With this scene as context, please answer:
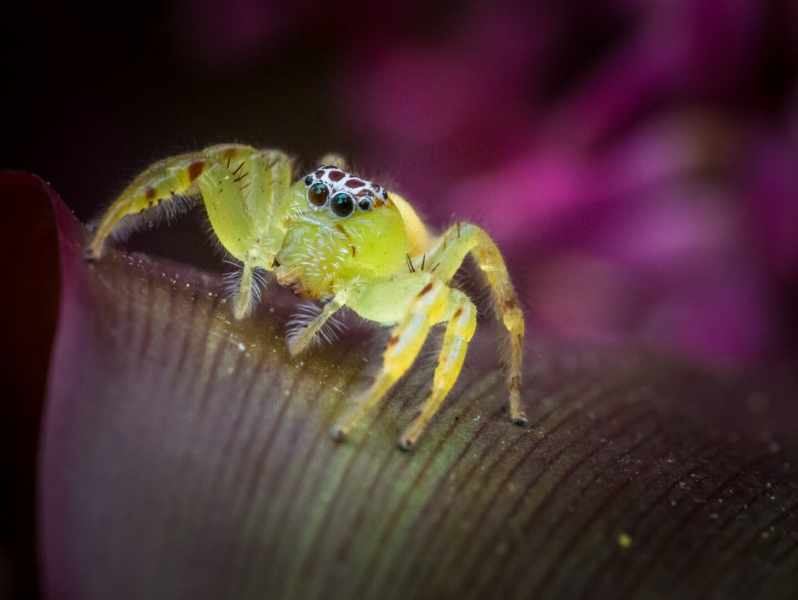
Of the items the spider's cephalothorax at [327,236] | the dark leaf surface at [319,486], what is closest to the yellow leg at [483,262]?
the spider's cephalothorax at [327,236]

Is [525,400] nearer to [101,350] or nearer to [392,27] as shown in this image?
[101,350]

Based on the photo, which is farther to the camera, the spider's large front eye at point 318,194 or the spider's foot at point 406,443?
the spider's large front eye at point 318,194

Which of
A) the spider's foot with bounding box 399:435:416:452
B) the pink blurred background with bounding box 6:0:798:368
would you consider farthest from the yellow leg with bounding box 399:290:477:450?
the pink blurred background with bounding box 6:0:798:368

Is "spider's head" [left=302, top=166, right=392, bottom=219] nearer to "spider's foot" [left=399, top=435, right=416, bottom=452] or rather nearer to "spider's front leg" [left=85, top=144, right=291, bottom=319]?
"spider's front leg" [left=85, top=144, right=291, bottom=319]

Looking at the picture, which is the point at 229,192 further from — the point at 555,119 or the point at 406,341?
the point at 555,119

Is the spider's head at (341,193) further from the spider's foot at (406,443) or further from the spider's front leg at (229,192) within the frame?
the spider's foot at (406,443)
